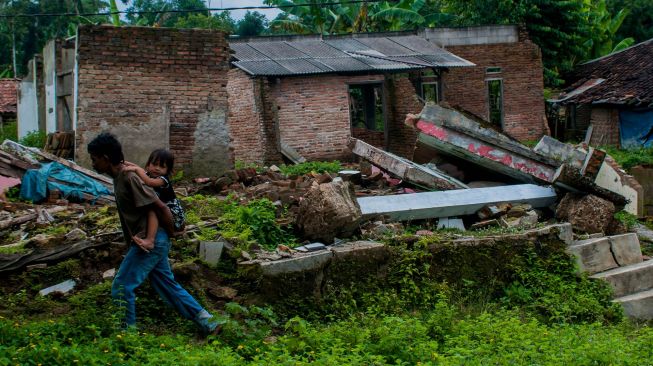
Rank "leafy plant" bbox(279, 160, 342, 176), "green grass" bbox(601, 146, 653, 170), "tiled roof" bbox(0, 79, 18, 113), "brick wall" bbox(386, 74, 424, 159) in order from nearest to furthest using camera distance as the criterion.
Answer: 1. "leafy plant" bbox(279, 160, 342, 176)
2. "green grass" bbox(601, 146, 653, 170)
3. "brick wall" bbox(386, 74, 424, 159)
4. "tiled roof" bbox(0, 79, 18, 113)

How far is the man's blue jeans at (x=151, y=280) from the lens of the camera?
661 centimetres

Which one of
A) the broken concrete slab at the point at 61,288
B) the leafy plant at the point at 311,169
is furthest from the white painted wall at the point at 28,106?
the broken concrete slab at the point at 61,288

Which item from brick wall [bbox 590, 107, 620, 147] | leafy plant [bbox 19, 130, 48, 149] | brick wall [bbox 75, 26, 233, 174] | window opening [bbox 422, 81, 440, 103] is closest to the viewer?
brick wall [bbox 75, 26, 233, 174]

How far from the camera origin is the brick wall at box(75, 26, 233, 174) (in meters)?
12.4

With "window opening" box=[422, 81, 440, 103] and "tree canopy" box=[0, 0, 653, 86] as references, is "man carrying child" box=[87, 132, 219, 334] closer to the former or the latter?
"tree canopy" box=[0, 0, 653, 86]

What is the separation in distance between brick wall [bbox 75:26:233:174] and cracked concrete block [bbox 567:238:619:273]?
5892 mm

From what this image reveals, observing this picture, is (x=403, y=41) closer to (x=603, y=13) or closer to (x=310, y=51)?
(x=310, y=51)

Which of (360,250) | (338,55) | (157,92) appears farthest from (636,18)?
(360,250)

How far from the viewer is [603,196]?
35.2 feet

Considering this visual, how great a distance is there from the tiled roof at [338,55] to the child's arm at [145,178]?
12018 mm

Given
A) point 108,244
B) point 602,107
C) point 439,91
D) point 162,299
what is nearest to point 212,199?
point 108,244

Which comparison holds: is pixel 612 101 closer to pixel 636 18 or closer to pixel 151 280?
pixel 636 18

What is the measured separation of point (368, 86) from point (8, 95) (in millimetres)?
16711

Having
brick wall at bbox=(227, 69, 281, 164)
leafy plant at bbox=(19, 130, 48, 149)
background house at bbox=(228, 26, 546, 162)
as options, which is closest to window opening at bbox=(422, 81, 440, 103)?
background house at bbox=(228, 26, 546, 162)
